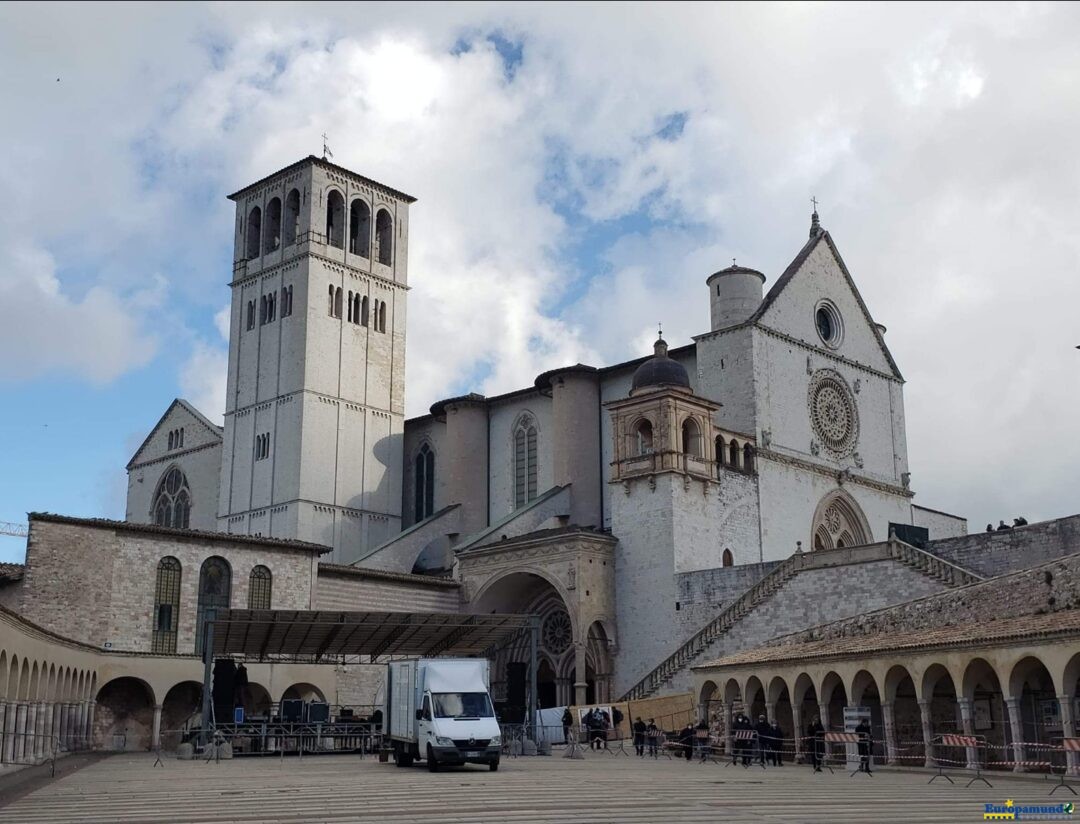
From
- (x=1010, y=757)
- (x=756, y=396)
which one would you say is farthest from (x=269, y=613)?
(x=756, y=396)

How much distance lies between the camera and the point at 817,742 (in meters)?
27.4

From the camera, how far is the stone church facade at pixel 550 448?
4291 cm

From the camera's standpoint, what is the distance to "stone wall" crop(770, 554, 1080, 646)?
959 inches

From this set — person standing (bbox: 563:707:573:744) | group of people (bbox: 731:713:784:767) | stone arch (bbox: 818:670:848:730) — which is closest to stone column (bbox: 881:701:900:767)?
stone arch (bbox: 818:670:848:730)

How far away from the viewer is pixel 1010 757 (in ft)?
79.3

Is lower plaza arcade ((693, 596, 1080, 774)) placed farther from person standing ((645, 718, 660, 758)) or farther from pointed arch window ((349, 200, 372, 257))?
pointed arch window ((349, 200, 372, 257))

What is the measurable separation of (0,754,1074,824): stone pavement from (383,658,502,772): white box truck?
0.53 meters

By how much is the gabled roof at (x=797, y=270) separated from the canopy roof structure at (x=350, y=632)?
16410mm

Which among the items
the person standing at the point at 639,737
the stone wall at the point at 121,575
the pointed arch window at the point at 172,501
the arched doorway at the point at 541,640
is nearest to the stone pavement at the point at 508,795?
the person standing at the point at 639,737

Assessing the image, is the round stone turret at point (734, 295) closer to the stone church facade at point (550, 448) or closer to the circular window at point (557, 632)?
the stone church facade at point (550, 448)

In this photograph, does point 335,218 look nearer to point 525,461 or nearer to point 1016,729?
point 525,461

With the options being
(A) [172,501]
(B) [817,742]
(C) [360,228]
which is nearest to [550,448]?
(C) [360,228]

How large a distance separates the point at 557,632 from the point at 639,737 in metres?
12.6

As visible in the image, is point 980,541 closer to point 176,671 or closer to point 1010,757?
point 1010,757
